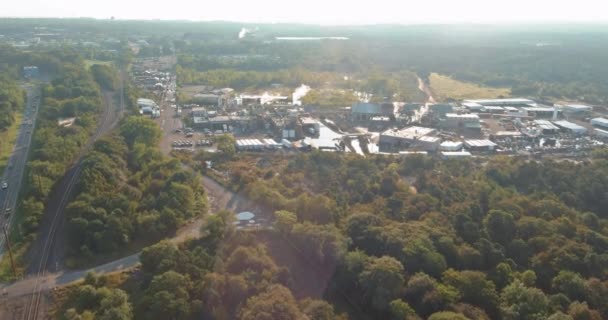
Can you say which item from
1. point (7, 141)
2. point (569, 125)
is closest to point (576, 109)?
point (569, 125)

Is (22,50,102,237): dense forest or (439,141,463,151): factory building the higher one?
(22,50,102,237): dense forest

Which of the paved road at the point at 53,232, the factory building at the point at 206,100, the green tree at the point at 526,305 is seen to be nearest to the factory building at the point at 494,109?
the factory building at the point at 206,100

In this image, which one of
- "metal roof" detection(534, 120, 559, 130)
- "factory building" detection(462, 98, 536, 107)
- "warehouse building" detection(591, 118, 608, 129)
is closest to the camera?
"metal roof" detection(534, 120, 559, 130)

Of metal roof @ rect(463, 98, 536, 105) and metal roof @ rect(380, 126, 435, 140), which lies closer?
metal roof @ rect(380, 126, 435, 140)

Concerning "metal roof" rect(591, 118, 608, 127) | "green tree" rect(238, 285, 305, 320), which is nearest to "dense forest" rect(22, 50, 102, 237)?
"green tree" rect(238, 285, 305, 320)

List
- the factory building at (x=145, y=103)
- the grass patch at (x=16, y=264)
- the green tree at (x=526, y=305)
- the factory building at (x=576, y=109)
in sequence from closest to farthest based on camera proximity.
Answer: the green tree at (x=526, y=305) → the grass patch at (x=16, y=264) → the factory building at (x=145, y=103) → the factory building at (x=576, y=109)

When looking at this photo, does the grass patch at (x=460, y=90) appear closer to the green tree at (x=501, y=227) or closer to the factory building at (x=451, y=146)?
the factory building at (x=451, y=146)

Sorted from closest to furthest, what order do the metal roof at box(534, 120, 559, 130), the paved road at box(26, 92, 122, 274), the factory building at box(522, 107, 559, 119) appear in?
the paved road at box(26, 92, 122, 274)
the metal roof at box(534, 120, 559, 130)
the factory building at box(522, 107, 559, 119)

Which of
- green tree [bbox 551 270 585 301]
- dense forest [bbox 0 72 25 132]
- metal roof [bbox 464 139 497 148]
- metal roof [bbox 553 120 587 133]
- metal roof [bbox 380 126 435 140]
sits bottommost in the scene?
green tree [bbox 551 270 585 301]

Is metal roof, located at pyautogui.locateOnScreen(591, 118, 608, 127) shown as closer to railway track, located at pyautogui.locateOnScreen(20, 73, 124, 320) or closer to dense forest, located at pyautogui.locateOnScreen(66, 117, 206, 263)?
dense forest, located at pyautogui.locateOnScreen(66, 117, 206, 263)
